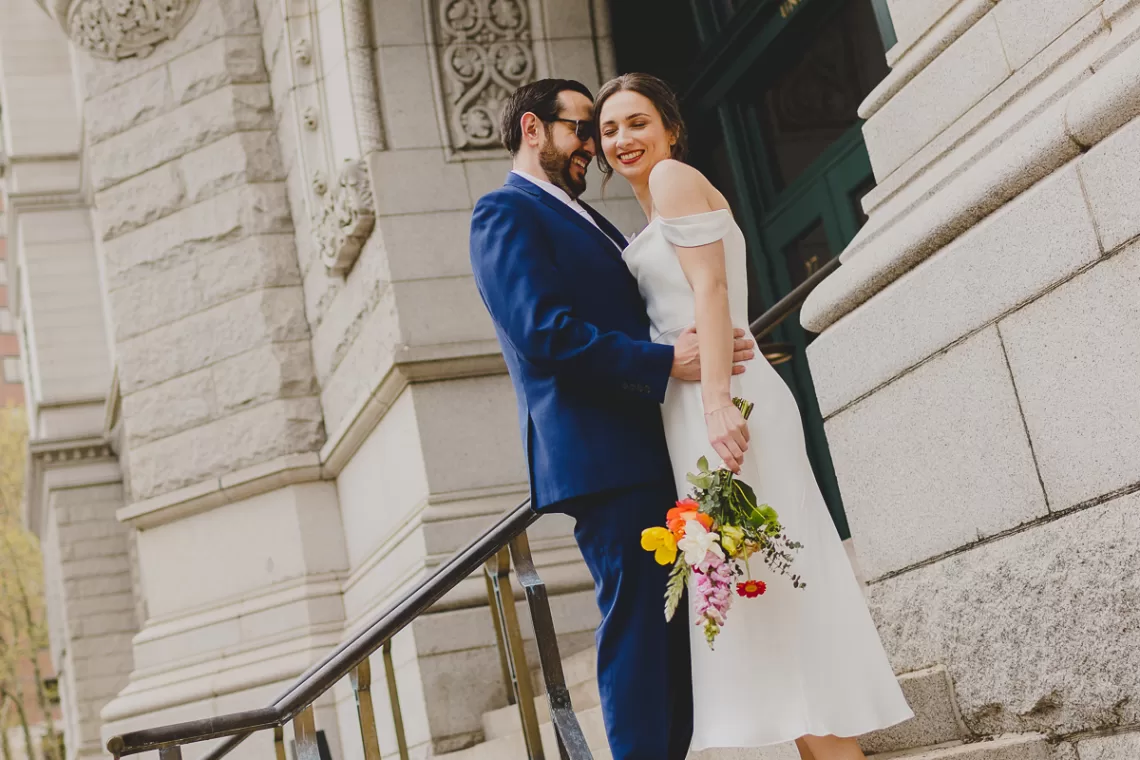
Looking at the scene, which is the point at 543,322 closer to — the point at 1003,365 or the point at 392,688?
the point at 1003,365

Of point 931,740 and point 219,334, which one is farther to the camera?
point 219,334

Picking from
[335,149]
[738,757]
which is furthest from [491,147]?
[738,757]

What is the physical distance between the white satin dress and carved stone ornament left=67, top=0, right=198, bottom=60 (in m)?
Result: 8.09

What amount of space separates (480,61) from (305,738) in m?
5.49

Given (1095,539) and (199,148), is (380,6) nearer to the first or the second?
(199,148)

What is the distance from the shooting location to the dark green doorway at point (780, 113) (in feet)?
25.8

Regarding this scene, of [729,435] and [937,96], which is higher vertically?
[937,96]

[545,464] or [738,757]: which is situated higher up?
[545,464]

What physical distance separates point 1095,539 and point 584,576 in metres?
4.44

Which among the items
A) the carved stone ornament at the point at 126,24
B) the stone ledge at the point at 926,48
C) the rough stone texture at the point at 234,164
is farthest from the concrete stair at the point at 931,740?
the carved stone ornament at the point at 126,24

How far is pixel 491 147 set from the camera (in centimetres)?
862

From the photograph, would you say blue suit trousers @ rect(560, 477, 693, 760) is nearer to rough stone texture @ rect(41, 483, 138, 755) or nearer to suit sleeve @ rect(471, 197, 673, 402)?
suit sleeve @ rect(471, 197, 673, 402)

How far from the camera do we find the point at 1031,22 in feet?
12.8

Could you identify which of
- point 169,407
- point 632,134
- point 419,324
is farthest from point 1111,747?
point 169,407
